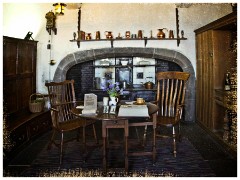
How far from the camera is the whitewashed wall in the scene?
4.89m

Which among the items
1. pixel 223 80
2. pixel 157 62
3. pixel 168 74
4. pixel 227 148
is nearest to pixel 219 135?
pixel 227 148

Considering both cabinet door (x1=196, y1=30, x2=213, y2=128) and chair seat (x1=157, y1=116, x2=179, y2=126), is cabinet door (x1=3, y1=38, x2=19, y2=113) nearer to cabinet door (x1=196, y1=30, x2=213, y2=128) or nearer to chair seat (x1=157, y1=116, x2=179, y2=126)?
chair seat (x1=157, y1=116, x2=179, y2=126)

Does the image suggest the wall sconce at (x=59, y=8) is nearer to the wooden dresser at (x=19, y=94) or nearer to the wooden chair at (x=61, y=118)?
the wooden dresser at (x=19, y=94)

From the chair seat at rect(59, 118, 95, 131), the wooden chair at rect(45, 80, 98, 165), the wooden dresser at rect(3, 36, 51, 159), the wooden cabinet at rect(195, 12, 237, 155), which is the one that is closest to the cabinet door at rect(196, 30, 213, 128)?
the wooden cabinet at rect(195, 12, 237, 155)

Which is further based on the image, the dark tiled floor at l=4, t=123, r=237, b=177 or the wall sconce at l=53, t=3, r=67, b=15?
the wall sconce at l=53, t=3, r=67, b=15

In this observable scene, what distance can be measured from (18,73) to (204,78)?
321cm

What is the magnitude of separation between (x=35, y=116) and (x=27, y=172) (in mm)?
1287

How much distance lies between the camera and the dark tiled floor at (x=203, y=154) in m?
2.80

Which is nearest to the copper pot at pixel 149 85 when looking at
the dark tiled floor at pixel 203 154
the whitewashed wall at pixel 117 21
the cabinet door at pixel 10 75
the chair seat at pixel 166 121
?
the whitewashed wall at pixel 117 21

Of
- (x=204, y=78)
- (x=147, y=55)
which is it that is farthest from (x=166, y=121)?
(x=147, y=55)

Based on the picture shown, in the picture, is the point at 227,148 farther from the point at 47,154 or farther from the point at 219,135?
the point at 47,154

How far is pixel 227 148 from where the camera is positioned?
329 centimetres

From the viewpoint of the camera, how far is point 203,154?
3223 millimetres

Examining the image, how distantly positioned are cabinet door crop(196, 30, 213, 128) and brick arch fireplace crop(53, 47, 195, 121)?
20cm
